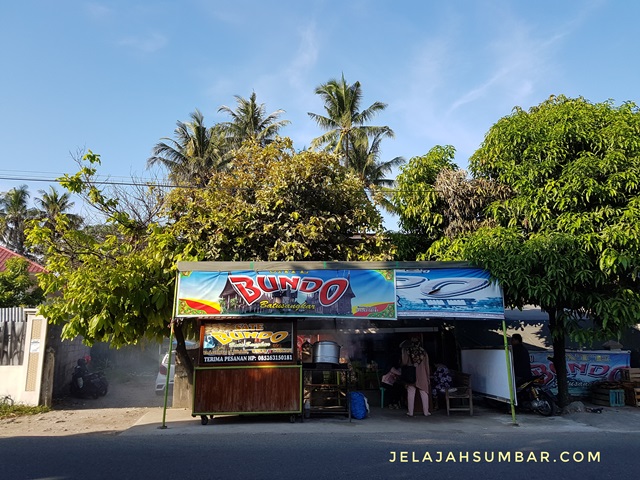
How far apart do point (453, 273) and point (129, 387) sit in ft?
36.2

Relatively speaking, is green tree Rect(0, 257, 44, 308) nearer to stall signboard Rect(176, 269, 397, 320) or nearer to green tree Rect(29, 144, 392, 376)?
green tree Rect(29, 144, 392, 376)

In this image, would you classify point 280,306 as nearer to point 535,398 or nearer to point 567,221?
point 535,398

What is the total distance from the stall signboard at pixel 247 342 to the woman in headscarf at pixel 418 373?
8.60ft

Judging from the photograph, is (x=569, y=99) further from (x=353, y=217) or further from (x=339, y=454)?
(x=339, y=454)

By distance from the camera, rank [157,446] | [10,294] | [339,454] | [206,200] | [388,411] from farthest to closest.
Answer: [10,294], [206,200], [388,411], [157,446], [339,454]

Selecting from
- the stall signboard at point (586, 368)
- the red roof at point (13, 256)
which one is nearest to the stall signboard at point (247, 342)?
the stall signboard at point (586, 368)

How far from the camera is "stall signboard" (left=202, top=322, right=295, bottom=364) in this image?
30.2 ft

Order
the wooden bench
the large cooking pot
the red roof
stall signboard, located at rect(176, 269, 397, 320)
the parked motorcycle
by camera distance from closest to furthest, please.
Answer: stall signboard, located at rect(176, 269, 397, 320) → the large cooking pot → the wooden bench → the parked motorcycle → the red roof

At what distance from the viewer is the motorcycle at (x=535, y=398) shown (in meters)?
9.88

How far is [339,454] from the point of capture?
21.2 ft

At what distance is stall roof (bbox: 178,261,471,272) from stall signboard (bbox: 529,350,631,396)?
5.23m

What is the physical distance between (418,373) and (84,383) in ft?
27.9

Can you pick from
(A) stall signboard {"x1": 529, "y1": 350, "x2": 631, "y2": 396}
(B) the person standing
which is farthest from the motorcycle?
(A) stall signboard {"x1": 529, "y1": 350, "x2": 631, "y2": 396}

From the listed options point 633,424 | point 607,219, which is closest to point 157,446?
point 633,424
